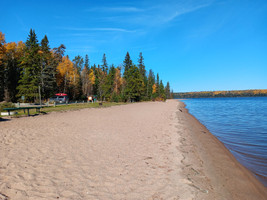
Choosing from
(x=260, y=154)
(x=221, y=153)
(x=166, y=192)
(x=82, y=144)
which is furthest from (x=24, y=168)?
(x=260, y=154)

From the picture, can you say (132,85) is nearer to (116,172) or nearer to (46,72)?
(46,72)

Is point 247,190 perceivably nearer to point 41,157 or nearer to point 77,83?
point 41,157

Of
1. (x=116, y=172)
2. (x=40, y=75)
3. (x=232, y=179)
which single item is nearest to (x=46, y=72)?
(x=40, y=75)

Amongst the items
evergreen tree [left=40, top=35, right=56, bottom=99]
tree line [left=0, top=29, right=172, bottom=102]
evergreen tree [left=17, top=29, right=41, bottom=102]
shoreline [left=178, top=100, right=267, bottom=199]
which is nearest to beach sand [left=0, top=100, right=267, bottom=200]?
shoreline [left=178, top=100, right=267, bottom=199]

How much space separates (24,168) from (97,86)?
69.3 m

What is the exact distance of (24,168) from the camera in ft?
→ 13.7

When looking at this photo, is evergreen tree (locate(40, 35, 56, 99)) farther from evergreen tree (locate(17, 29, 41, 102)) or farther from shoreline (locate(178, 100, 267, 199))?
shoreline (locate(178, 100, 267, 199))

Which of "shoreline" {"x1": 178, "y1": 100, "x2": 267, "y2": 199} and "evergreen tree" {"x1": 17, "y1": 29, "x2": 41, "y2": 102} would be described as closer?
"shoreline" {"x1": 178, "y1": 100, "x2": 267, "y2": 199}

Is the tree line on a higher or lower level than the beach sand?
higher

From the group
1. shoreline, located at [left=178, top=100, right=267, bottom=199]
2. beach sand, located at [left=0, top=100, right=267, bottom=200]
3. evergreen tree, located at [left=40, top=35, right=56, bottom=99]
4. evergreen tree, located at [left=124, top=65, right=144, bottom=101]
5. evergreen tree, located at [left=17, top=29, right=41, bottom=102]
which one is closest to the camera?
beach sand, located at [left=0, top=100, right=267, bottom=200]

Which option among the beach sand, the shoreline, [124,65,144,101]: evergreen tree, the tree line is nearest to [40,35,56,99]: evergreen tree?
the tree line

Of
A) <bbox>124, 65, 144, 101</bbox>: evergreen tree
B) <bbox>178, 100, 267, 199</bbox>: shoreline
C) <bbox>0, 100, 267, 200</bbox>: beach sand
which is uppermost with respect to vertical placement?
<bbox>124, 65, 144, 101</bbox>: evergreen tree

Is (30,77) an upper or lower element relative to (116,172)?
upper

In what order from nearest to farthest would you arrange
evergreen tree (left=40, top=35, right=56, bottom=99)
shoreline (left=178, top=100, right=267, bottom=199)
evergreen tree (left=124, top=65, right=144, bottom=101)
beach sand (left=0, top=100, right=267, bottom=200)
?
beach sand (left=0, top=100, right=267, bottom=200) → shoreline (left=178, top=100, right=267, bottom=199) → evergreen tree (left=40, top=35, right=56, bottom=99) → evergreen tree (left=124, top=65, right=144, bottom=101)
